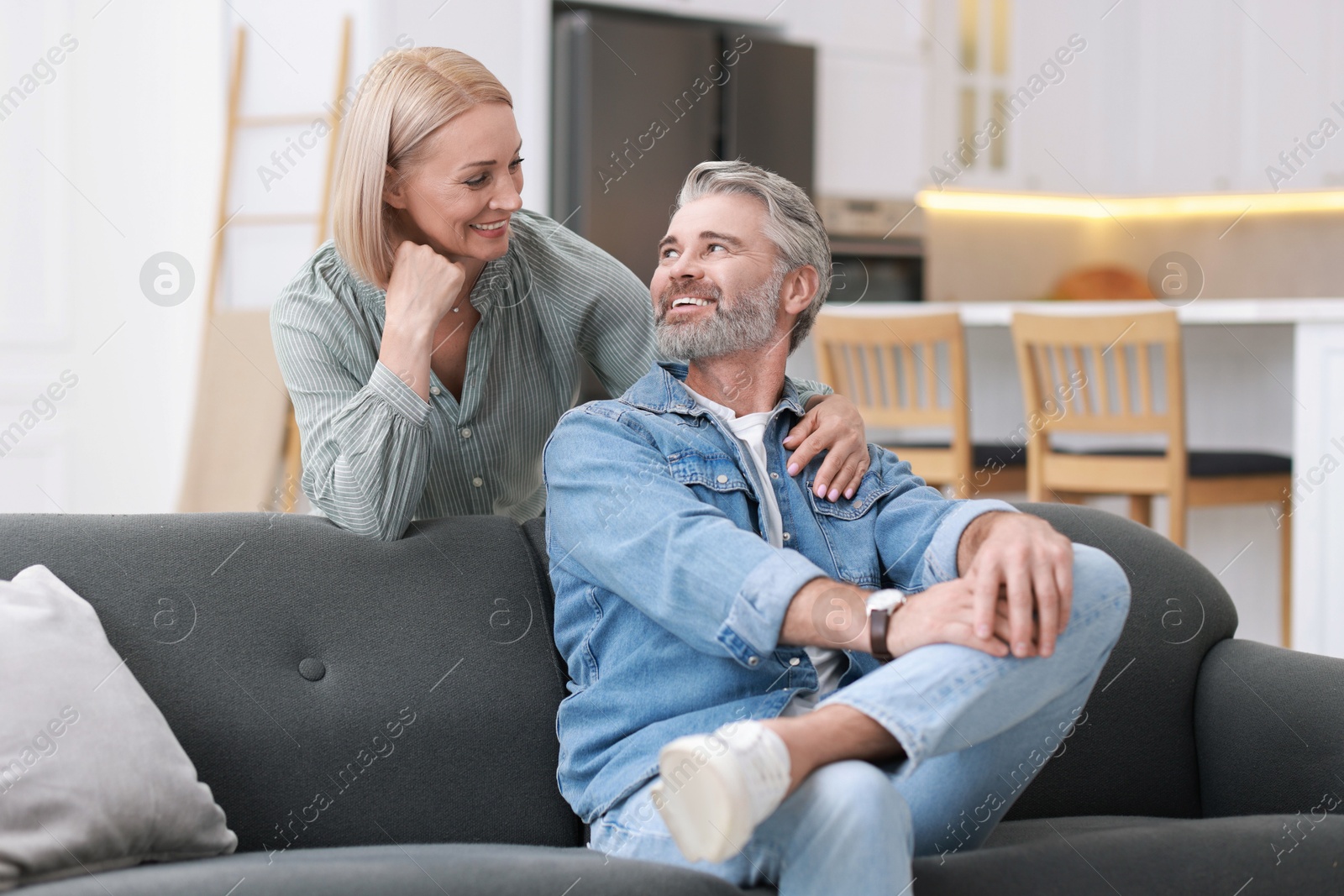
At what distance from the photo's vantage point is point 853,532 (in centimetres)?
166

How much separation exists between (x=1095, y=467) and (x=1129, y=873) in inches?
79.8

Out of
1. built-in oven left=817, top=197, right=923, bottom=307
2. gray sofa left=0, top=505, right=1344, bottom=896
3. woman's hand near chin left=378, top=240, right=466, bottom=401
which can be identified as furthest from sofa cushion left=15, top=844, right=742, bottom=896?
built-in oven left=817, top=197, right=923, bottom=307

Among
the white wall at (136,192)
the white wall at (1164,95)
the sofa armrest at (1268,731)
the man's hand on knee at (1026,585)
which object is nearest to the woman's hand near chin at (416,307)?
the man's hand on knee at (1026,585)

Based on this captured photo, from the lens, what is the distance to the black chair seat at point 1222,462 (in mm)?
3215

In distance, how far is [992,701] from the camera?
130cm

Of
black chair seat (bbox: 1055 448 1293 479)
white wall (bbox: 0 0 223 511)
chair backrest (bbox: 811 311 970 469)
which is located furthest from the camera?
white wall (bbox: 0 0 223 511)

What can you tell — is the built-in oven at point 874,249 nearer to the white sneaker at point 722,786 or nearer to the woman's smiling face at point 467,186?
the woman's smiling face at point 467,186

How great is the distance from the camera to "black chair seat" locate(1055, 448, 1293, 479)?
3215 mm

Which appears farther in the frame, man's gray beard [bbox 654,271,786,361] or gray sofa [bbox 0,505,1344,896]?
man's gray beard [bbox 654,271,786,361]

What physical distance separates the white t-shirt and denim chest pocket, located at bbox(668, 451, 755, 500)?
0.03 metres

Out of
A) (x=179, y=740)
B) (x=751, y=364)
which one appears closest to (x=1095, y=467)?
(x=751, y=364)

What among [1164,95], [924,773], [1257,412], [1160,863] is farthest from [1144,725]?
[1164,95]

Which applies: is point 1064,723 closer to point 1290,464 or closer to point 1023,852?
point 1023,852

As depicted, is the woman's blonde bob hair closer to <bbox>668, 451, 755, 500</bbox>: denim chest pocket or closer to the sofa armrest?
<bbox>668, 451, 755, 500</bbox>: denim chest pocket
